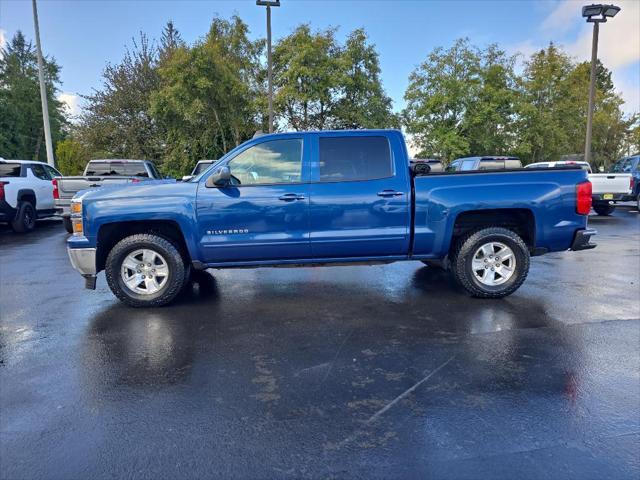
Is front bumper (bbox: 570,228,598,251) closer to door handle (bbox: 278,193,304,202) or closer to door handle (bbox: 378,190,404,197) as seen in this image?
door handle (bbox: 378,190,404,197)

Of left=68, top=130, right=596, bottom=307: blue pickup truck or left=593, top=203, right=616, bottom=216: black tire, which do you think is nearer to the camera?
left=68, top=130, right=596, bottom=307: blue pickup truck

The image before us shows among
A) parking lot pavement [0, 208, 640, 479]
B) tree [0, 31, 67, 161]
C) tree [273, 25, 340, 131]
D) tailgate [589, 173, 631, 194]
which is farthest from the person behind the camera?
tree [0, 31, 67, 161]

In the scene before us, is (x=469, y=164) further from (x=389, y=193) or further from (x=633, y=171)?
(x=389, y=193)

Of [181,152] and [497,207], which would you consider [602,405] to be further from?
[181,152]

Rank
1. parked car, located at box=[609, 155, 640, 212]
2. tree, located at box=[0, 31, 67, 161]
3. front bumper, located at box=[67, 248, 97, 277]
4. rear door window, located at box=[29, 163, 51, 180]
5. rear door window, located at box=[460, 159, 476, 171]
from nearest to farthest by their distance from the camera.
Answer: front bumper, located at box=[67, 248, 97, 277]
rear door window, located at box=[29, 163, 51, 180]
rear door window, located at box=[460, 159, 476, 171]
parked car, located at box=[609, 155, 640, 212]
tree, located at box=[0, 31, 67, 161]

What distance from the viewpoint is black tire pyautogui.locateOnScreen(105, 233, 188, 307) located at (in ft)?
17.5

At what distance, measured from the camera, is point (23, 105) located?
44.3m

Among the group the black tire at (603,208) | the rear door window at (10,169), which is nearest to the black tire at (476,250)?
the rear door window at (10,169)

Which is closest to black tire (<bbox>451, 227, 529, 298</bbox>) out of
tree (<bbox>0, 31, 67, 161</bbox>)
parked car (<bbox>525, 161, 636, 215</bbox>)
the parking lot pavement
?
the parking lot pavement

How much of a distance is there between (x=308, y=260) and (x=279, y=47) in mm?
20833

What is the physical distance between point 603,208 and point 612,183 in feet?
5.85

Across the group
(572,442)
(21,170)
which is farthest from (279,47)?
(572,442)

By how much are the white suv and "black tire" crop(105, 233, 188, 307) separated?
8306mm

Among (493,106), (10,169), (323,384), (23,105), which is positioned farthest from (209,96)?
(23,105)
